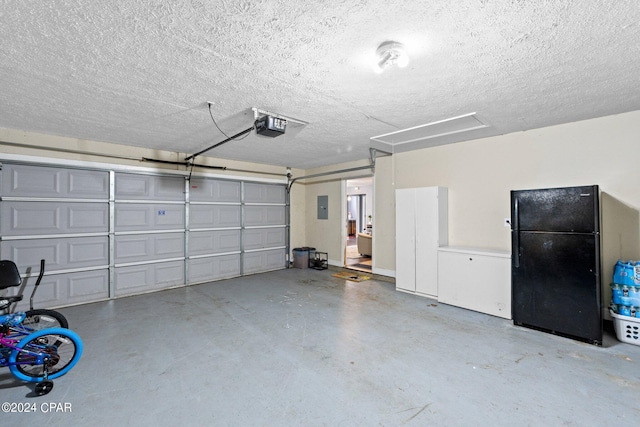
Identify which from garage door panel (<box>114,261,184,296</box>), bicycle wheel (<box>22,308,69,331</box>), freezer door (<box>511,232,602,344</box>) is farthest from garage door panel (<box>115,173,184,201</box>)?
freezer door (<box>511,232,602,344</box>)

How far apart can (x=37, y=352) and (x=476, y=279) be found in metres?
4.70

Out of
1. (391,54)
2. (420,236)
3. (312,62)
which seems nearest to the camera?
(391,54)

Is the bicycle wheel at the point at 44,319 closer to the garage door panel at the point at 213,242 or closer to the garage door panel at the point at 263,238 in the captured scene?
the garage door panel at the point at 213,242

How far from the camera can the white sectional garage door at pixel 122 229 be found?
13.0 feet

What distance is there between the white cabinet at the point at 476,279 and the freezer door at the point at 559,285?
0.21 metres

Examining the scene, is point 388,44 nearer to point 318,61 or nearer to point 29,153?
point 318,61

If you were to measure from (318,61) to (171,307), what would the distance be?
3890mm

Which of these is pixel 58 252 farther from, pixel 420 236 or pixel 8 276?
pixel 420 236

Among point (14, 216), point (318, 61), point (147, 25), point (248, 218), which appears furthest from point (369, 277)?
point (14, 216)

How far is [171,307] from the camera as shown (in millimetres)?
4121

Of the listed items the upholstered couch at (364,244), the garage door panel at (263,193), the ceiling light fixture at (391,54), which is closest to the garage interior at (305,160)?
the ceiling light fixture at (391,54)

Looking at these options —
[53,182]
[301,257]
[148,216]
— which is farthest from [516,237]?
[53,182]

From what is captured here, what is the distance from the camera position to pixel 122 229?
4.70 meters

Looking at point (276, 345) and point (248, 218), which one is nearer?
point (276, 345)
